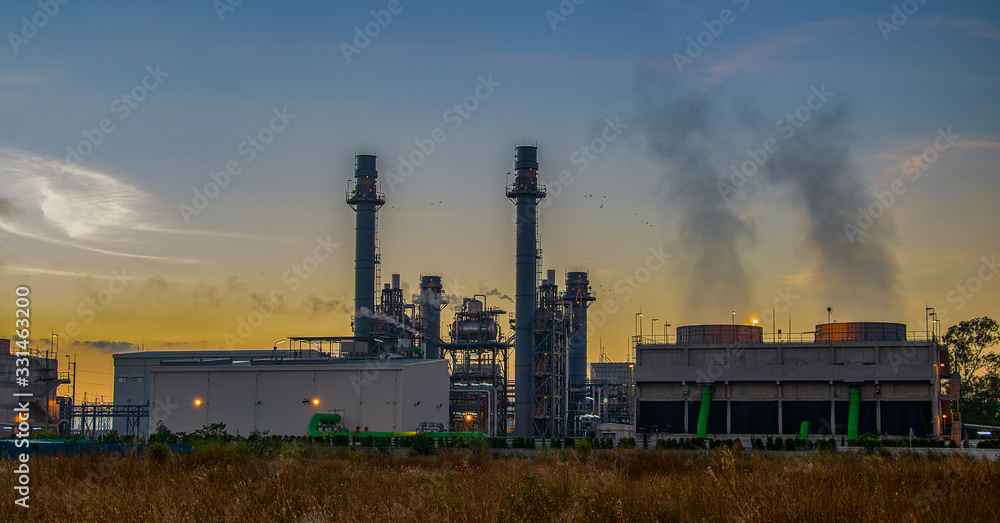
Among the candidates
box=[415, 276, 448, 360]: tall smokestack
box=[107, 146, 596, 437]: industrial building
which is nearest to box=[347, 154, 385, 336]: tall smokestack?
box=[107, 146, 596, 437]: industrial building

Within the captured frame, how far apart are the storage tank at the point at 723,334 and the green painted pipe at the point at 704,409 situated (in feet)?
17.0

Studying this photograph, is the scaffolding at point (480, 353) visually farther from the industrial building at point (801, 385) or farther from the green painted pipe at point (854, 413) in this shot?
the green painted pipe at point (854, 413)

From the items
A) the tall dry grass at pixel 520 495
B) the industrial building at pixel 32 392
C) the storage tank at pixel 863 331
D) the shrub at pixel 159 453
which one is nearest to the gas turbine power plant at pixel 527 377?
the storage tank at pixel 863 331

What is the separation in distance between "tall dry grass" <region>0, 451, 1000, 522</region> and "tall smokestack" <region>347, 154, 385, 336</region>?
50991mm

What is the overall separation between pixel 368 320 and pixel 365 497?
187 feet

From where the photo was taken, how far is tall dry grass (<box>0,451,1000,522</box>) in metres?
14.2

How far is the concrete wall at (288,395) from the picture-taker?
48875mm

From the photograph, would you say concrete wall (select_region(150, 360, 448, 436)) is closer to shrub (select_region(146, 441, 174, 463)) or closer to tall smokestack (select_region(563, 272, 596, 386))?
shrub (select_region(146, 441, 174, 463))

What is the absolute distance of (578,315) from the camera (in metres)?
85.0

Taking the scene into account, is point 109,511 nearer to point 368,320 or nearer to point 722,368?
point 722,368

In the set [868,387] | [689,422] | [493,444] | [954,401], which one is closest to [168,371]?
[493,444]

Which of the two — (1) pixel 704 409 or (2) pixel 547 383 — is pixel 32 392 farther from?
(1) pixel 704 409

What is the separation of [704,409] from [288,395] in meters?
27.8

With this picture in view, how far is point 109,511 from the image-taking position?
16.4 m
